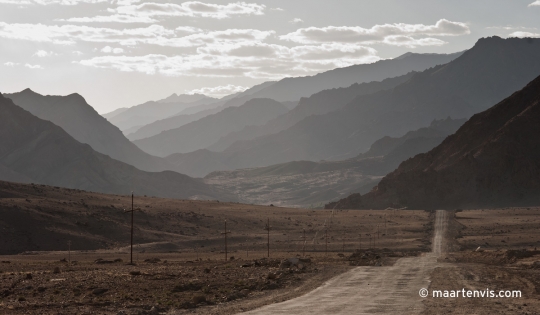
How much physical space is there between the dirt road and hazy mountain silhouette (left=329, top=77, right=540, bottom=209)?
97853 mm

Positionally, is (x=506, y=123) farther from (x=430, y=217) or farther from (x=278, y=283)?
(x=278, y=283)

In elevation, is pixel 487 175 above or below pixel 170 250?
above

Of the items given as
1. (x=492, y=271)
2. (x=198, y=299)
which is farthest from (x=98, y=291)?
(x=492, y=271)

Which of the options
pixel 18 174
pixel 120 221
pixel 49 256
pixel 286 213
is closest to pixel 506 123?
pixel 286 213

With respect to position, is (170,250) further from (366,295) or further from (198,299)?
(366,295)

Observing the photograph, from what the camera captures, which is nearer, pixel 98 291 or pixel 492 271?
pixel 98 291

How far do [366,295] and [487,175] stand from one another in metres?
116

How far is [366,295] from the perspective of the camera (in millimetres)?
28969

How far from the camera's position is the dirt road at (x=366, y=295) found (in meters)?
25.0

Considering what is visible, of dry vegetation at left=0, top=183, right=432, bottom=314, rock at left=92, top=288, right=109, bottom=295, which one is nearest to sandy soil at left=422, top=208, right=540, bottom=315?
dry vegetation at left=0, top=183, right=432, bottom=314

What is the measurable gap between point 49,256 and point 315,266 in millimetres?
29625

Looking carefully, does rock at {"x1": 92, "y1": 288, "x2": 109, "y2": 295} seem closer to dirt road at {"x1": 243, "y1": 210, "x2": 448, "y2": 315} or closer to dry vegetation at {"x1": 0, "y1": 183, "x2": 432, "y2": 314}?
dry vegetation at {"x1": 0, "y1": 183, "x2": 432, "y2": 314}

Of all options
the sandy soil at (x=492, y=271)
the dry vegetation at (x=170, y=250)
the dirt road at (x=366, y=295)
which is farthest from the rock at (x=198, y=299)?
the sandy soil at (x=492, y=271)

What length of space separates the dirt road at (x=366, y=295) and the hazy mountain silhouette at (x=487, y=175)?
3852 inches
